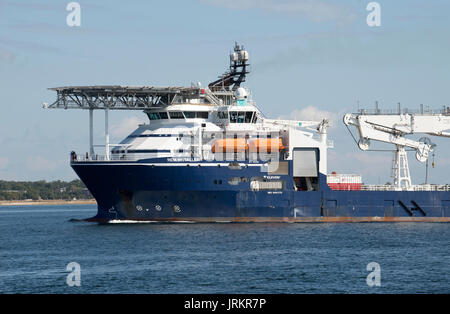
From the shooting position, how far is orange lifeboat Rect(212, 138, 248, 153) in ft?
182

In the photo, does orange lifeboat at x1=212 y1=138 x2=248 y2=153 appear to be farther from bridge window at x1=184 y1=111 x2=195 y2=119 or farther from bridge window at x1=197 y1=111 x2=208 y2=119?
bridge window at x1=184 y1=111 x2=195 y2=119

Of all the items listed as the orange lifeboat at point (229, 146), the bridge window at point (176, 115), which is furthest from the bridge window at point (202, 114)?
the orange lifeboat at point (229, 146)

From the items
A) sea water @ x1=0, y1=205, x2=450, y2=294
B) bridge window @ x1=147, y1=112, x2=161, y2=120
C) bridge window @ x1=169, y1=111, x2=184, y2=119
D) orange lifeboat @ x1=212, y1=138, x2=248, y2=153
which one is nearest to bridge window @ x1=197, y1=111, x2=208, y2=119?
bridge window @ x1=169, y1=111, x2=184, y2=119

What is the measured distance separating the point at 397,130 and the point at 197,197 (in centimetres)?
1804

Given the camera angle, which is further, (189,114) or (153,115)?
(153,115)

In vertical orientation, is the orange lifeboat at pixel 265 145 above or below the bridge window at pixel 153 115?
below

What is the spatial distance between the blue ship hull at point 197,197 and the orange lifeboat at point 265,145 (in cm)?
207

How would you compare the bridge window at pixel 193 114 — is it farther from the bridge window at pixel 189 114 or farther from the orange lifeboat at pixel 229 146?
the orange lifeboat at pixel 229 146

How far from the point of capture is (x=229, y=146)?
55.6 metres

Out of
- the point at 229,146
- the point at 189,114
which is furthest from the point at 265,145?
the point at 189,114

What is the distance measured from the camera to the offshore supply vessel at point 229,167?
5309 centimetres

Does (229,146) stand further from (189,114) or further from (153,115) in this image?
(153,115)

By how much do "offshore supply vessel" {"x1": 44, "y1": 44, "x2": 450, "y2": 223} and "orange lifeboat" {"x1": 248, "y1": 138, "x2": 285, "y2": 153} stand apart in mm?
77
